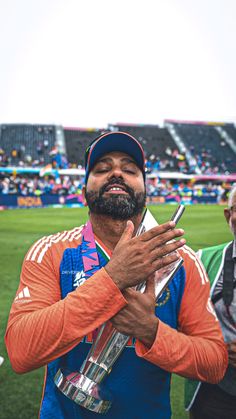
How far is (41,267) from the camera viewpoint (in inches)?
69.6

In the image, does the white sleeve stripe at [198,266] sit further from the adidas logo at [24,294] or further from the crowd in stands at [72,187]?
the crowd in stands at [72,187]

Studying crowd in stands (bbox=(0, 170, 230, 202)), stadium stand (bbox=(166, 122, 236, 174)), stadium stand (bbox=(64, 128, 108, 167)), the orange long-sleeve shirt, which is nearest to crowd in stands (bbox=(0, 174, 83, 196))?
crowd in stands (bbox=(0, 170, 230, 202))

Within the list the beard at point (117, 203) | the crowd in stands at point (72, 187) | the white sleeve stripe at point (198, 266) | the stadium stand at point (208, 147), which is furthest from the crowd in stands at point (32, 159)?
the white sleeve stripe at point (198, 266)

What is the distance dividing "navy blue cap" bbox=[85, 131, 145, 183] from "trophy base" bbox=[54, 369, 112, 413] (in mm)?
1049

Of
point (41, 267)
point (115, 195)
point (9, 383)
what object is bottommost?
point (9, 383)

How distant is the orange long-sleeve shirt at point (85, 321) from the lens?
4.67 ft

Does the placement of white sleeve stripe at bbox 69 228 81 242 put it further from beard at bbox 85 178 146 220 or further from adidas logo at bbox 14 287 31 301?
adidas logo at bbox 14 287 31 301

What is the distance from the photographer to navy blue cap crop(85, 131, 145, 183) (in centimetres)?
199

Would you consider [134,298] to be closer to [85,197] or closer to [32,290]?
[32,290]

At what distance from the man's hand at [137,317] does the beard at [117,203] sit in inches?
19.6

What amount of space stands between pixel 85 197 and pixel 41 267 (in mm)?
460

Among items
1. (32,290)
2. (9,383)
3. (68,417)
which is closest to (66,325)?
(32,290)

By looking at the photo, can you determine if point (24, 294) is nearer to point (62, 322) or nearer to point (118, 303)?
point (62, 322)

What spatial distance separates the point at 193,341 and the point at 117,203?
0.72 meters
